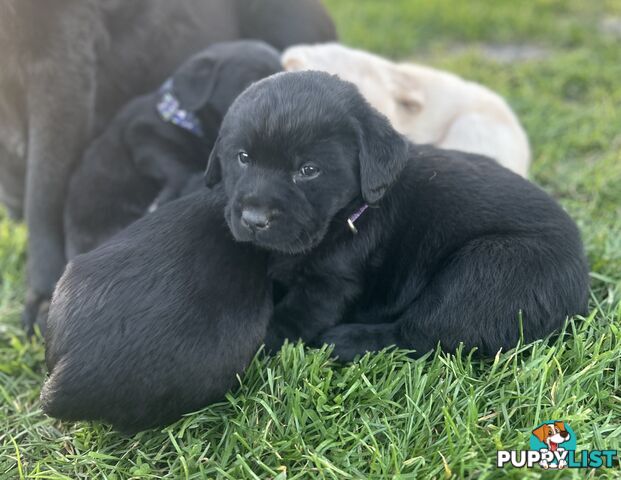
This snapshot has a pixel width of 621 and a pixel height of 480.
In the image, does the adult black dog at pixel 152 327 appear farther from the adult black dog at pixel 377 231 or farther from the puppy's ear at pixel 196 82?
the puppy's ear at pixel 196 82

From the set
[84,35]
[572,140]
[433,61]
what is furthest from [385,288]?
[433,61]

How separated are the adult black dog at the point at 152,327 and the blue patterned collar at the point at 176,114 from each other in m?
1.27

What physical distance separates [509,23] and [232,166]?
18.3 feet

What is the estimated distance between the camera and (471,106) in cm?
447

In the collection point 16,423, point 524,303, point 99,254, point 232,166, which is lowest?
point 16,423

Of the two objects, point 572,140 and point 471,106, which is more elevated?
point 471,106

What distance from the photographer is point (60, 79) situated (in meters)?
3.39

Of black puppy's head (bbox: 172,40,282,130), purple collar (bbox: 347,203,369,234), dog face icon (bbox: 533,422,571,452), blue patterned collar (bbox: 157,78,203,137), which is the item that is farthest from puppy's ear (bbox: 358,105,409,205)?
blue patterned collar (bbox: 157,78,203,137)

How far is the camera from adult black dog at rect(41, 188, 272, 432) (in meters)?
2.29

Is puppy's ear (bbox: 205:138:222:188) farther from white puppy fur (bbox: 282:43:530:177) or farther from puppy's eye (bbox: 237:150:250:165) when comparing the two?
white puppy fur (bbox: 282:43:530:177)

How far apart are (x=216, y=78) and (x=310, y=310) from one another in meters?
1.60

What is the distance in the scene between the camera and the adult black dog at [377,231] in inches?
98.2

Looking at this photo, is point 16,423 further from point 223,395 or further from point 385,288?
point 385,288

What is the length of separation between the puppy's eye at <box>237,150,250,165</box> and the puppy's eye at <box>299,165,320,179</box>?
218 millimetres
